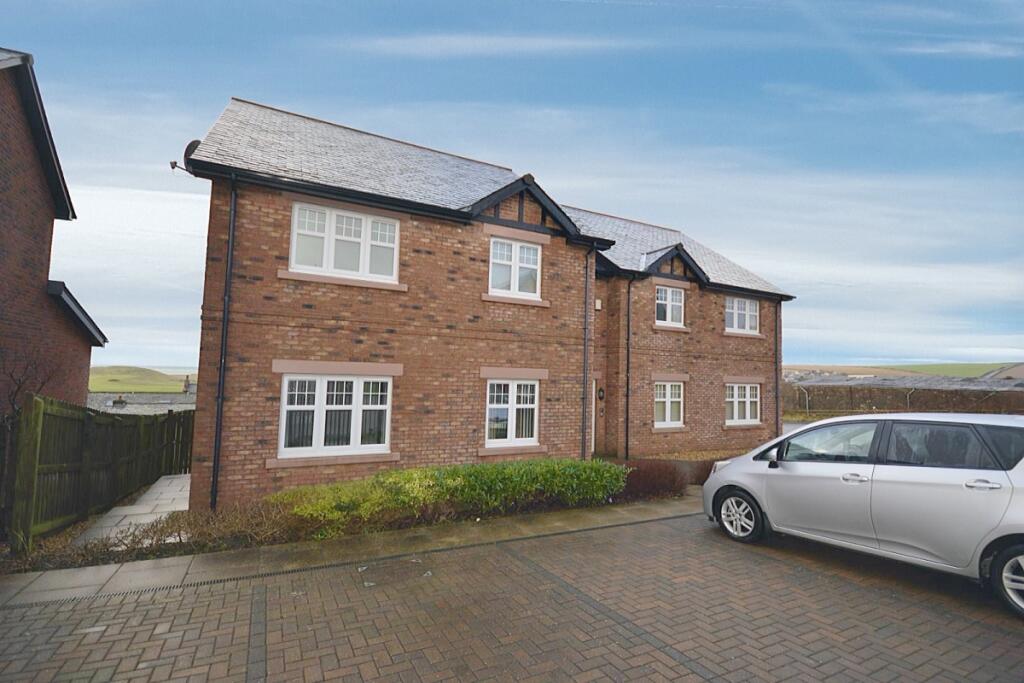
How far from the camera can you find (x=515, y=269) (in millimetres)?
11414

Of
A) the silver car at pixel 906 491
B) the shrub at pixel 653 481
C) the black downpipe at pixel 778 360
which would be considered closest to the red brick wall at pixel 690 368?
the black downpipe at pixel 778 360

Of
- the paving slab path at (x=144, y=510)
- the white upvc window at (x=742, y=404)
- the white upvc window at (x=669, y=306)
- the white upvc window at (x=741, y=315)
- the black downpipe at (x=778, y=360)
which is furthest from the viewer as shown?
the black downpipe at (x=778, y=360)

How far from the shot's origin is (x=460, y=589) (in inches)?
209

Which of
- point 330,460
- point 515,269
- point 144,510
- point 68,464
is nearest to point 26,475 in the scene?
point 68,464

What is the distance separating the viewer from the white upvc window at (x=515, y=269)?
11234 millimetres

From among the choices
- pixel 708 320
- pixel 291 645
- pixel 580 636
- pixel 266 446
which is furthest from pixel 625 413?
pixel 291 645

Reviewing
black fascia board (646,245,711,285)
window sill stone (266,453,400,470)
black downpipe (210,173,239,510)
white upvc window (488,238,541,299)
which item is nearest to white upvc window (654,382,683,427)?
black fascia board (646,245,711,285)

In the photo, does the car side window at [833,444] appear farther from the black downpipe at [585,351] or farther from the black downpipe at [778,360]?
the black downpipe at [778,360]

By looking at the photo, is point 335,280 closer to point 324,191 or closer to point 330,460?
point 324,191

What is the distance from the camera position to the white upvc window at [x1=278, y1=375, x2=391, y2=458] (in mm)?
8938

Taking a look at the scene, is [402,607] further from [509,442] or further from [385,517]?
[509,442]

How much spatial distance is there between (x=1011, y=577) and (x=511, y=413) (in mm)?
8095

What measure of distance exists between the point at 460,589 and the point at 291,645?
5.66 ft

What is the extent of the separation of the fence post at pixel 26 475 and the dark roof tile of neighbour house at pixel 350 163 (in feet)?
14.2
